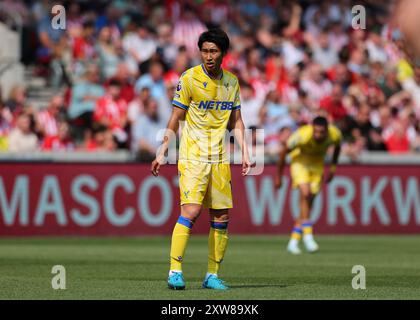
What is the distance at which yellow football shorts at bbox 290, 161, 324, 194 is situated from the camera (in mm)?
17156

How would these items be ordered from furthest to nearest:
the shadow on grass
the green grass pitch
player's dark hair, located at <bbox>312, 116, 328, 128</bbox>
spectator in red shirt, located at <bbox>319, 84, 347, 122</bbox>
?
1. spectator in red shirt, located at <bbox>319, 84, 347, 122</bbox>
2. player's dark hair, located at <bbox>312, 116, 328, 128</bbox>
3. the shadow on grass
4. the green grass pitch

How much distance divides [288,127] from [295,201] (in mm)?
1636

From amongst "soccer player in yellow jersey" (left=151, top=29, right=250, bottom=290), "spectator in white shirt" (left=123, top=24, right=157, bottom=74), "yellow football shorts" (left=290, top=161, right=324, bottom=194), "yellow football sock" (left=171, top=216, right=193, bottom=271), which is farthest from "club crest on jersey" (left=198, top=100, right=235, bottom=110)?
"spectator in white shirt" (left=123, top=24, right=157, bottom=74)

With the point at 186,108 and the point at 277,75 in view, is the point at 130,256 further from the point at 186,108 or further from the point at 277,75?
the point at 277,75

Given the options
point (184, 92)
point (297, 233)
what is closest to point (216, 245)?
point (184, 92)

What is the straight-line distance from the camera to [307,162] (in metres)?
17.2

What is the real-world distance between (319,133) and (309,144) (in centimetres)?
71

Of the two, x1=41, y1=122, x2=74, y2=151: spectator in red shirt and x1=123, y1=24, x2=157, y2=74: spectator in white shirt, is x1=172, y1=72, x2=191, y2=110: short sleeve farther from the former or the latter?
x1=123, y1=24, x2=157, y2=74: spectator in white shirt

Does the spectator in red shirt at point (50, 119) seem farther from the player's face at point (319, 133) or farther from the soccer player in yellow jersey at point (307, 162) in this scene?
the player's face at point (319, 133)

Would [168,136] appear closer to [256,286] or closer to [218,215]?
[218,215]

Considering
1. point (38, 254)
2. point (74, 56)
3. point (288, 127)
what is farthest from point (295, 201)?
point (38, 254)

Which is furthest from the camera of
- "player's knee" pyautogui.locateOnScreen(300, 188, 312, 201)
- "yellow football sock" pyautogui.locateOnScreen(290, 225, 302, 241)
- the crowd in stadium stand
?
the crowd in stadium stand

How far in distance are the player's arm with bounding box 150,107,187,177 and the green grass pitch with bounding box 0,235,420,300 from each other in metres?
1.20

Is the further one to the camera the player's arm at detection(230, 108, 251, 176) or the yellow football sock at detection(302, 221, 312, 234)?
the yellow football sock at detection(302, 221, 312, 234)
